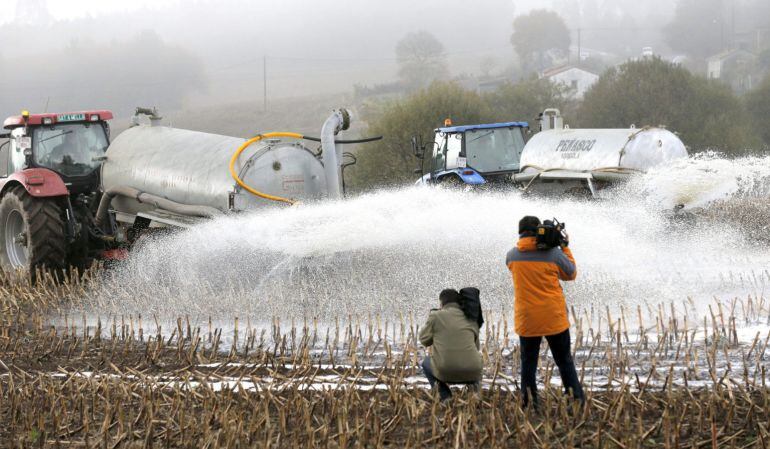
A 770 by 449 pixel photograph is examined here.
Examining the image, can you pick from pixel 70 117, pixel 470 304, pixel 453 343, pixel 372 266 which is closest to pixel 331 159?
pixel 372 266

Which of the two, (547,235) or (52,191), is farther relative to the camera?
(52,191)

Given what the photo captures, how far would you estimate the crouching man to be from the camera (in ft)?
23.3

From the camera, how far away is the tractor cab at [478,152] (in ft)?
66.0

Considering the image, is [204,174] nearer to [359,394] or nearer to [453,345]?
[359,394]

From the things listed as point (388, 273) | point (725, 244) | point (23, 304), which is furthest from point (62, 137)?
point (725, 244)

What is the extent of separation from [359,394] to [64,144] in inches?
352

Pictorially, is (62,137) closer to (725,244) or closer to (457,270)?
(457,270)

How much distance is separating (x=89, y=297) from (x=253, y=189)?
7.94 feet

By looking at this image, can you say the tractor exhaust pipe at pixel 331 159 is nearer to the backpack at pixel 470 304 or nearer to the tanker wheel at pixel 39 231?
the tanker wheel at pixel 39 231

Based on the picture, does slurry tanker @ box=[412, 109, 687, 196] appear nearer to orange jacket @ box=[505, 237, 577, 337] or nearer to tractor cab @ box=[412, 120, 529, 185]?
tractor cab @ box=[412, 120, 529, 185]

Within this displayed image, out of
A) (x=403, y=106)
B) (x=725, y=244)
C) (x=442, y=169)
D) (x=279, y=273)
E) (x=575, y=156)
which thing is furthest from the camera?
(x=403, y=106)

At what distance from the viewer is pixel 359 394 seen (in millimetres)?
7449

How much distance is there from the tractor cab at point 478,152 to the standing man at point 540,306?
12.7 m

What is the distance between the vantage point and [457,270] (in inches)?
484
